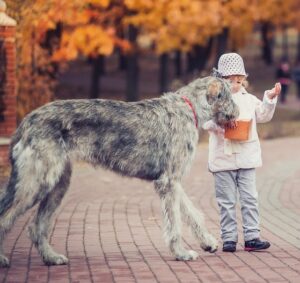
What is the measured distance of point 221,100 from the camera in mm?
8461

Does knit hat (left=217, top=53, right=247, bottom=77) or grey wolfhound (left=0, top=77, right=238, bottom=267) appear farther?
knit hat (left=217, top=53, right=247, bottom=77)

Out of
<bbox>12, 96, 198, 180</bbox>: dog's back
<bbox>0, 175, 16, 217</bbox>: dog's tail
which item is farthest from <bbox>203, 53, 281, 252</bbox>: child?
<bbox>0, 175, 16, 217</bbox>: dog's tail

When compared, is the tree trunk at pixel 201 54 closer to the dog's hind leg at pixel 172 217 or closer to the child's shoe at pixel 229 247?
the child's shoe at pixel 229 247

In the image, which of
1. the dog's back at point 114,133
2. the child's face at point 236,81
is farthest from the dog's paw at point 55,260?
the child's face at point 236,81

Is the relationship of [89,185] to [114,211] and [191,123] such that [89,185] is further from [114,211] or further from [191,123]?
[191,123]

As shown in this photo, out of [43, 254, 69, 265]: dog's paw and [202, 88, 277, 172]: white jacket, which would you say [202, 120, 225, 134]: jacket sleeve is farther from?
[43, 254, 69, 265]: dog's paw

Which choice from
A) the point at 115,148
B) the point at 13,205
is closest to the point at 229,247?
the point at 115,148

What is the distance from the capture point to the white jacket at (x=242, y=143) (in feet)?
29.2

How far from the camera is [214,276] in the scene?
7621mm

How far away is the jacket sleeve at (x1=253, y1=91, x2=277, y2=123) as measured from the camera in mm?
8820

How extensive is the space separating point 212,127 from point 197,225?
0.85 metres

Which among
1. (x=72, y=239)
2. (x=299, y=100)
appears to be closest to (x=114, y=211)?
(x=72, y=239)

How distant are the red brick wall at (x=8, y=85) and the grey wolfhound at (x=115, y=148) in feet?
26.6

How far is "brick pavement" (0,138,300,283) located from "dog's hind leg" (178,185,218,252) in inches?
4.5
